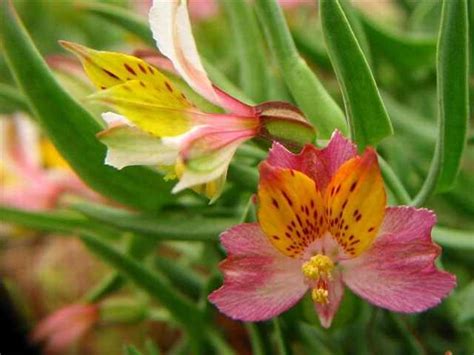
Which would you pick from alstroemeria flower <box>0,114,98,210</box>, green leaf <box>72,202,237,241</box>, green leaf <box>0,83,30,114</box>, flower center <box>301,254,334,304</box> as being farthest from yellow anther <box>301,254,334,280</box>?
alstroemeria flower <box>0,114,98,210</box>

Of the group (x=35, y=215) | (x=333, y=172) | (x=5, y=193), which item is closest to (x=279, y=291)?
(x=333, y=172)

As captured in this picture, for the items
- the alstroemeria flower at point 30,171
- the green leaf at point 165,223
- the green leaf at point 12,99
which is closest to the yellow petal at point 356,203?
the green leaf at point 165,223

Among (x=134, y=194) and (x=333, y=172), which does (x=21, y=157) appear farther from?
(x=333, y=172)

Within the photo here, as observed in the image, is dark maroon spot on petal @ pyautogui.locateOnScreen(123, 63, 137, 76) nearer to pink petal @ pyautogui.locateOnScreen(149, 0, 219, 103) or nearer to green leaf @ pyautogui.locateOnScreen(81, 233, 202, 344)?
pink petal @ pyautogui.locateOnScreen(149, 0, 219, 103)

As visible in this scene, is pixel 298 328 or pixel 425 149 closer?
pixel 298 328

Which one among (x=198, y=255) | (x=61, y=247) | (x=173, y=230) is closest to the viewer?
(x=173, y=230)

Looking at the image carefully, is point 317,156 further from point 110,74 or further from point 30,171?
point 30,171

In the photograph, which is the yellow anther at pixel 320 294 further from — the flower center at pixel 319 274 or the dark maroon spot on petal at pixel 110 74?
the dark maroon spot on petal at pixel 110 74
